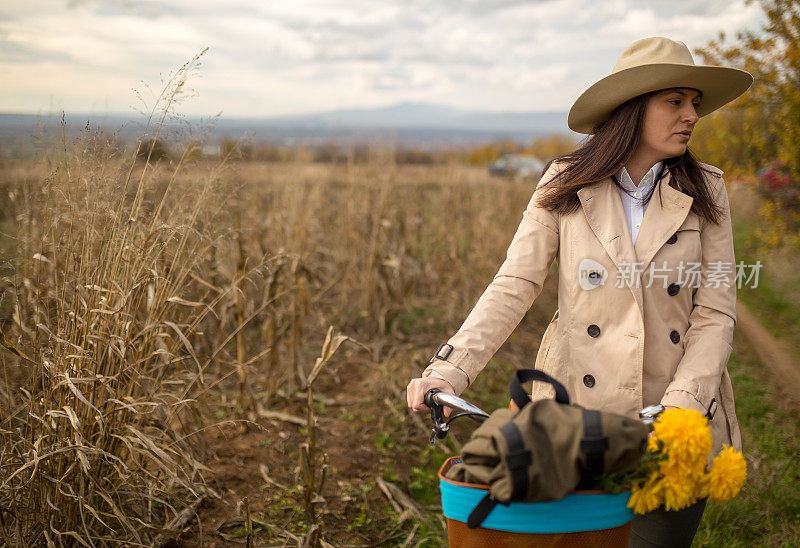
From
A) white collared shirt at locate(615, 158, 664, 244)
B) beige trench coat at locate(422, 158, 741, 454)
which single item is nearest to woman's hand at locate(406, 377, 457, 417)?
beige trench coat at locate(422, 158, 741, 454)

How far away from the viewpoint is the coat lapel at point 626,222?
2.15 m

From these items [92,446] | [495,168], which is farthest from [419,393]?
[495,168]

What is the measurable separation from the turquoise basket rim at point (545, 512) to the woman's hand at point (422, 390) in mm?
389

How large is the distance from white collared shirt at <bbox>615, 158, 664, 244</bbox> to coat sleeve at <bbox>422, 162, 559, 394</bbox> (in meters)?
0.25

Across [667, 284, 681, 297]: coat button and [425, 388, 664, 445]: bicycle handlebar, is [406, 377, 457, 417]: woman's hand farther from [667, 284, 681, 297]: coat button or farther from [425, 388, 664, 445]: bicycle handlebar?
[667, 284, 681, 297]: coat button

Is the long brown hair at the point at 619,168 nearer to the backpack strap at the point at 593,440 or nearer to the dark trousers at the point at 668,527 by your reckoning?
the dark trousers at the point at 668,527

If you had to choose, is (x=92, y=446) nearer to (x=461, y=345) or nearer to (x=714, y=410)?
(x=461, y=345)

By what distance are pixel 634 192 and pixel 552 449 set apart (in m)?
1.28

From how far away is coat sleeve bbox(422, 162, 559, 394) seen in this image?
6.54 ft

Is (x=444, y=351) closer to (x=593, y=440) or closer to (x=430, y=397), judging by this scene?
(x=430, y=397)

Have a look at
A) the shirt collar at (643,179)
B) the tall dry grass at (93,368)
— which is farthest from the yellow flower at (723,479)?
the tall dry grass at (93,368)

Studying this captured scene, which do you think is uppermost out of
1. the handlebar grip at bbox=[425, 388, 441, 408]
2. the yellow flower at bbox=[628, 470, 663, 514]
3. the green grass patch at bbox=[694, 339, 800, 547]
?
the handlebar grip at bbox=[425, 388, 441, 408]

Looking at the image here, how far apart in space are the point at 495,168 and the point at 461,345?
9353mm

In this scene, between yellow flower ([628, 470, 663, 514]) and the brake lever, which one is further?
the brake lever
